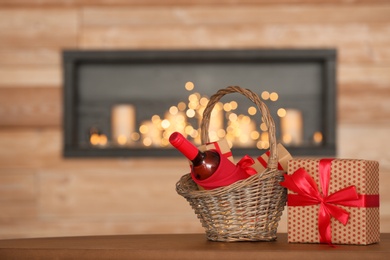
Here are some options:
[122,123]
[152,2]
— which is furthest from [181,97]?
[152,2]

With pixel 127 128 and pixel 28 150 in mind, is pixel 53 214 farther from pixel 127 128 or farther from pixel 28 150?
pixel 127 128

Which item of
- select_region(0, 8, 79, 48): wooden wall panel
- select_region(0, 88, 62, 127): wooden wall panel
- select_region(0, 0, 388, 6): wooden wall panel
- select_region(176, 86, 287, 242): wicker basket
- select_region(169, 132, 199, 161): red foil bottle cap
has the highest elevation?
select_region(0, 0, 388, 6): wooden wall panel

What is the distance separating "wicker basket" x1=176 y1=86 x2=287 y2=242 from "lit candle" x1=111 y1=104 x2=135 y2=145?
2038mm

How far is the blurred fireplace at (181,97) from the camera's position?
11.0 feet

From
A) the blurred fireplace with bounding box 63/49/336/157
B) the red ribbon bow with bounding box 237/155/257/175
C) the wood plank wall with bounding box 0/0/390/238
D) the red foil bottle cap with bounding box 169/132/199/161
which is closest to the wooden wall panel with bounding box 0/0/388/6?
the wood plank wall with bounding box 0/0/390/238

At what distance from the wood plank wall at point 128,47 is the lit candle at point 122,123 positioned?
19cm

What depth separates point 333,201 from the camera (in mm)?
1282

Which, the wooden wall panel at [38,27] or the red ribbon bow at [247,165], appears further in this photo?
the wooden wall panel at [38,27]

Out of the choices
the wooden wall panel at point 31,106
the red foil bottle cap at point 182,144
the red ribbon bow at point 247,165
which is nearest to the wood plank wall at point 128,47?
the wooden wall panel at point 31,106

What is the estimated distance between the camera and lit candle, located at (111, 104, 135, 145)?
3.35 m

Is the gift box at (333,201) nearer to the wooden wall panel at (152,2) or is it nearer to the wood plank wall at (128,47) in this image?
the wood plank wall at (128,47)

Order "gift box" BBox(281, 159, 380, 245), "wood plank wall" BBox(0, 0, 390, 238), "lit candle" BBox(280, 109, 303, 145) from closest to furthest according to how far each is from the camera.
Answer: "gift box" BBox(281, 159, 380, 245), "wood plank wall" BBox(0, 0, 390, 238), "lit candle" BBox(280, 109, 303, 145)

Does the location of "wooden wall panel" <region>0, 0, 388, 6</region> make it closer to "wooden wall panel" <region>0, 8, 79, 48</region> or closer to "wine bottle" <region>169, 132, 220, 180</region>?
"wooden wall panel" <region>0, 8, 79, 48</region>

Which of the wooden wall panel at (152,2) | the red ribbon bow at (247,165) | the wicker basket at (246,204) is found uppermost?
the wooden wall panel at (152,2)
